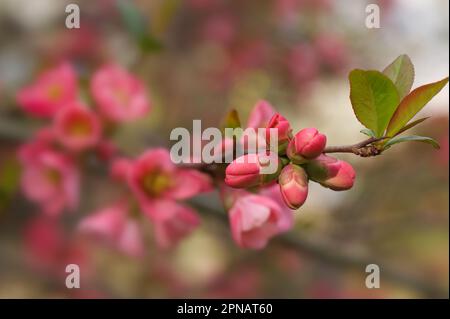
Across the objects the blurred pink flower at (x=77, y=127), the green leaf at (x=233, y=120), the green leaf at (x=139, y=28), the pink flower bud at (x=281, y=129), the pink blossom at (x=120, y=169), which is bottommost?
the pink flower bud at (x=281, y=129)

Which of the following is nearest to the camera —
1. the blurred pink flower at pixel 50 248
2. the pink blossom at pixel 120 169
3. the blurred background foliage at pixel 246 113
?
the pink blossom at pixel 120 169

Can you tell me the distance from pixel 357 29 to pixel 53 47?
1.08 metres

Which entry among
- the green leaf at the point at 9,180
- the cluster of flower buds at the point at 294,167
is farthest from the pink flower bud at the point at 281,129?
the green leaf at the point at 9,180

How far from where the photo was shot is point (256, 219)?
26.4 inches

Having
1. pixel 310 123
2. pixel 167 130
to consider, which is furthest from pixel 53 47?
pixel 310 123

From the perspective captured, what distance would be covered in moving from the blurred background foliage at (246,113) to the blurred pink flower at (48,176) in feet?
0.77

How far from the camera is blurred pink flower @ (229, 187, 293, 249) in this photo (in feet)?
2.21

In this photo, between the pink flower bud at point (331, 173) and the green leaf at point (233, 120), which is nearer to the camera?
the pink flower bud at point (331, 173)

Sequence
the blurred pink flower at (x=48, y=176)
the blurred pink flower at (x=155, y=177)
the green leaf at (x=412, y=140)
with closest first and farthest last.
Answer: the green leaf at (x=412, y=140), the blurred pink flower at (x=155, y=177), the blurred pink flower at (x=48, y=176)

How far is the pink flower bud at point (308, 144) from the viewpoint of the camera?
53 cm

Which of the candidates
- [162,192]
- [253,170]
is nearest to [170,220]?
[162,192]

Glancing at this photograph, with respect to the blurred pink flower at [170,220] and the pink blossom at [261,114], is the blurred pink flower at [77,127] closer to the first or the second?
the blurred pink flower at [170,220]

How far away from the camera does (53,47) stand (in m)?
2.14
